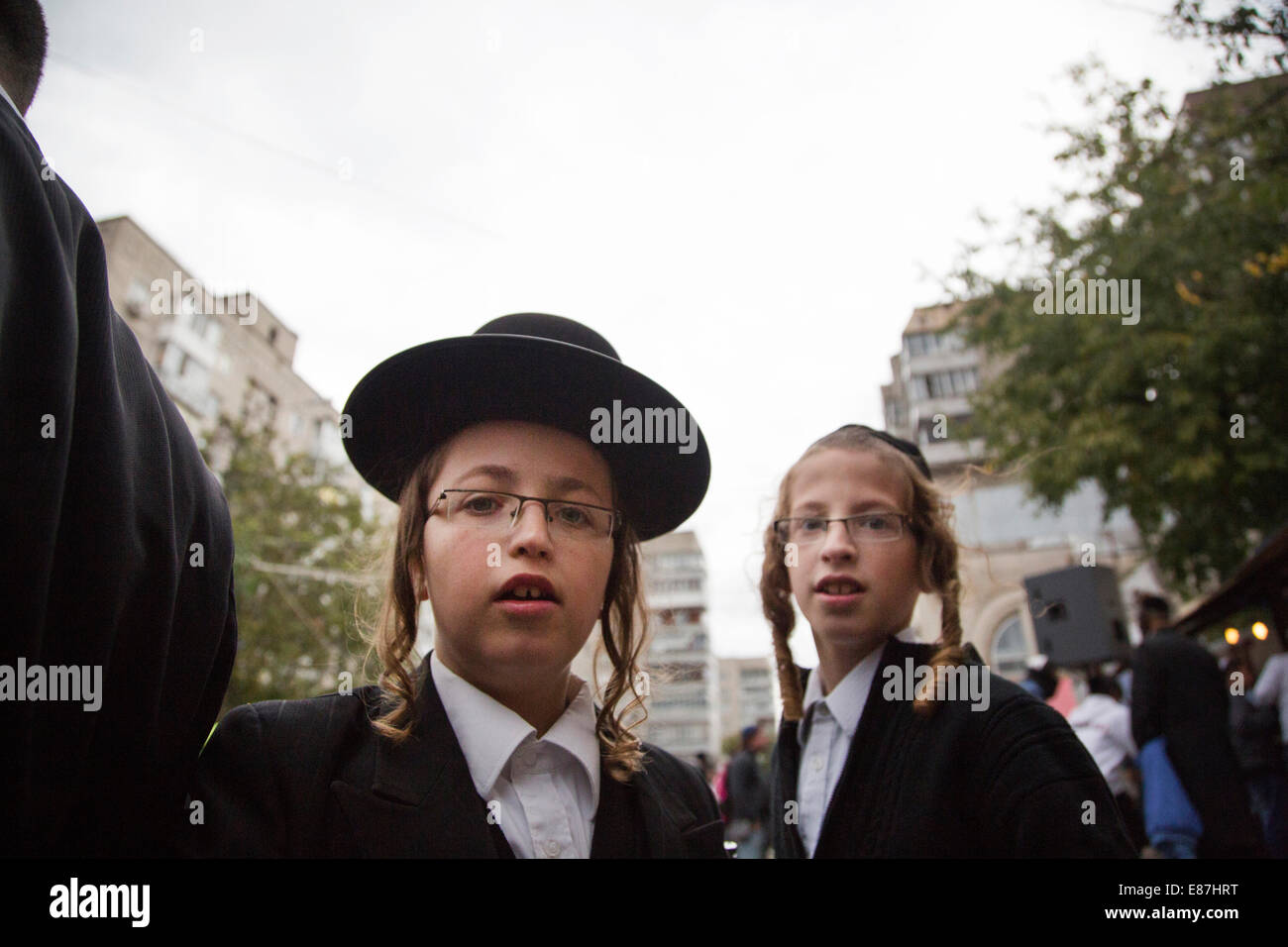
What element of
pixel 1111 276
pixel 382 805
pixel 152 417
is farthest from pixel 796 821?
pixel 1111 276

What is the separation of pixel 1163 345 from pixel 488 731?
10.3 meters

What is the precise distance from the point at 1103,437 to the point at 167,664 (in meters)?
10.5

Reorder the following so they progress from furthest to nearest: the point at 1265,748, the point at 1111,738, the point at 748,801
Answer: the point at 748,801 → the point at 1265,748 → the point at 1111,738

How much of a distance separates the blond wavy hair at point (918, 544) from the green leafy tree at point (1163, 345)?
7617 millimetres

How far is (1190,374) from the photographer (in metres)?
9.28

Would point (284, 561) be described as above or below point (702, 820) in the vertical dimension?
above

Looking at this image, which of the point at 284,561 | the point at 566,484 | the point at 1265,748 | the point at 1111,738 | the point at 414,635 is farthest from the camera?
the point at 284,561

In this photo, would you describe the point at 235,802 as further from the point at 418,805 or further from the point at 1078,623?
the point at 1078,623

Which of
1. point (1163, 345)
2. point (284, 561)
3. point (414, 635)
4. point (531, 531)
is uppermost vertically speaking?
point (1163, 345)

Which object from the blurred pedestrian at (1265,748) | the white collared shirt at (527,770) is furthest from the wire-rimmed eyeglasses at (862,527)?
the blurred pedestrian at (1265,748)

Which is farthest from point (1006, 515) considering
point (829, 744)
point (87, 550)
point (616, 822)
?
point (87, 550)

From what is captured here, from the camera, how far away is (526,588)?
124cm

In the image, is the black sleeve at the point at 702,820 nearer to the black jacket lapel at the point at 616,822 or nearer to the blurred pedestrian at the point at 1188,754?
the black jacket lapel at the point at 616,822
